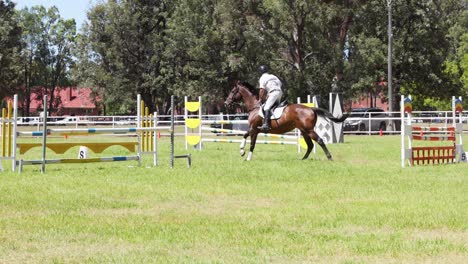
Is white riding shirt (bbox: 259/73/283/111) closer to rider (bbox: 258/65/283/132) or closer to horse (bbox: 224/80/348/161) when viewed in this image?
rider (bbox: 258/65/283/132)

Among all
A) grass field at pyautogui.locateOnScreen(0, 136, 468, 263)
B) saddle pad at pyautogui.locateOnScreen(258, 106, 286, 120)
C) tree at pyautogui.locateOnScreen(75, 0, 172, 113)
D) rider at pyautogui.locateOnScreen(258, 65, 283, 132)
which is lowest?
grass field at pyautogui.locateOnScreen(0, 136, 468, 263)

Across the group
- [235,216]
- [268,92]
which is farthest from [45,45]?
[235,216]

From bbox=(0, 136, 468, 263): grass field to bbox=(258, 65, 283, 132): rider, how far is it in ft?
10.4

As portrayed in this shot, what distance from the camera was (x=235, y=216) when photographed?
784 cm

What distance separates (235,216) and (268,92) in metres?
9.19

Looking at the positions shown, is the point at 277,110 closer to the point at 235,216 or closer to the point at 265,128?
the point at 265,128

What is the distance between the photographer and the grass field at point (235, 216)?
5711 millimetres

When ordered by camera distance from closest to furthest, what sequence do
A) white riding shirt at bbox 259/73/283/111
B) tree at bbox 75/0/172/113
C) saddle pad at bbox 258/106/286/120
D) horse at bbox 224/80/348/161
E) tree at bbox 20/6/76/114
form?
horse at bbox 224/80/348/161
white riding shirt at bbox 259/73/283/111
saddle pad at bbox 258/106/286/120
tree at bbox 75/0/172/113
tree at bbox 20/6/76/114

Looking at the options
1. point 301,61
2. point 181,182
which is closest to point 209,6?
point 301,61

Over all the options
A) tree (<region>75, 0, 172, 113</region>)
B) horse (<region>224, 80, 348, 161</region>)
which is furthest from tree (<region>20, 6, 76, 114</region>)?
horse (<region>224, 80, 348, 161</region>)

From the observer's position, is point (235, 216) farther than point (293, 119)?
No

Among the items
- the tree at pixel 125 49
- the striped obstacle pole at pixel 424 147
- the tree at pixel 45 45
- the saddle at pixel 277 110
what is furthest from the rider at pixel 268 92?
the tree at pixel 45 45

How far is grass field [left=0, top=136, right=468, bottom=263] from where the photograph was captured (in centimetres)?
571

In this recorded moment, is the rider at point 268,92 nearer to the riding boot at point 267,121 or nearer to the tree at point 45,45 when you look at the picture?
the riding boot at point 267,121
